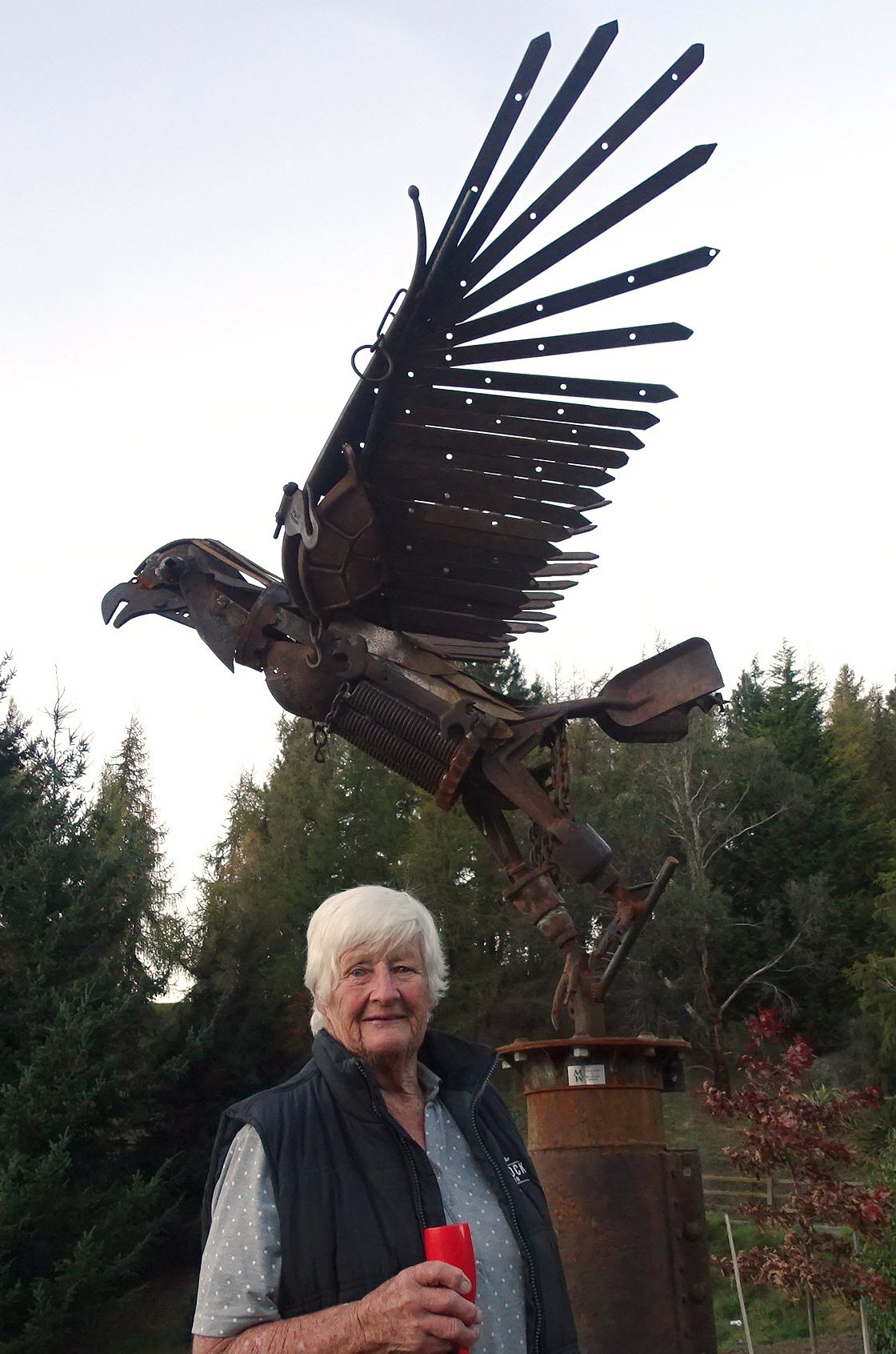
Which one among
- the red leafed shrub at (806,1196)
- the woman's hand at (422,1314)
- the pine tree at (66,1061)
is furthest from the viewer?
the pine tree at (66,1061)

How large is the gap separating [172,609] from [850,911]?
24.8 metres

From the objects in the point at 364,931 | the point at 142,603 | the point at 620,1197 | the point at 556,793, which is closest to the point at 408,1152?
the point at 364,931

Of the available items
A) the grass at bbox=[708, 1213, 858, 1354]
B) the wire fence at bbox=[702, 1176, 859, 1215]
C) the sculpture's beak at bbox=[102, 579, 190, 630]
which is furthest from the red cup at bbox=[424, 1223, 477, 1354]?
the wire fence at bbox=[702, 1176, 859, 1215]

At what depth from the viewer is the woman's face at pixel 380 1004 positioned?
2119 millimetres

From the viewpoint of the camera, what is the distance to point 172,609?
6.08 meters

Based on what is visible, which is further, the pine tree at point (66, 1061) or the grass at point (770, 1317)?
the pine tree at point (66, 1061)

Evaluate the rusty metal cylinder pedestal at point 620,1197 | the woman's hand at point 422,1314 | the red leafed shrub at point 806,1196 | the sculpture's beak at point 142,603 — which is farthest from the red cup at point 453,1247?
the red leafed shrub at point 806,1196

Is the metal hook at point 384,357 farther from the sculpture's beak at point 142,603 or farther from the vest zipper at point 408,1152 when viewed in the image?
the vest zipper at point 408,1152

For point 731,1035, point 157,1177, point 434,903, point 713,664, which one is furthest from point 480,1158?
point 731,1035

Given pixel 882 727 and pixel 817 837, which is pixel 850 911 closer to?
pixel 817 837

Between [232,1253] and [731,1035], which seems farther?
[731,1035]

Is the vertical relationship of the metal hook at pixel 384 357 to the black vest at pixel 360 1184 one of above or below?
above

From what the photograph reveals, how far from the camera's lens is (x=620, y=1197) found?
4875mm

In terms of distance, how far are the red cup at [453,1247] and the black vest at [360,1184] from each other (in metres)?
0.13
